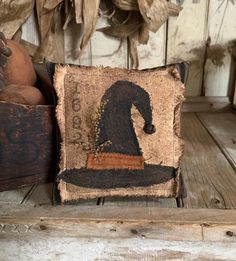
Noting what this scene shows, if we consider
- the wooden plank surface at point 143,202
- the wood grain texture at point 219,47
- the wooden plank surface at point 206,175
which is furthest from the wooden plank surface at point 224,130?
the wooden plank surface at point 143,202

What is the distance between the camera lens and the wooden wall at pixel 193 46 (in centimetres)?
131

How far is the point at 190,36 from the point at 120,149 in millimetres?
903

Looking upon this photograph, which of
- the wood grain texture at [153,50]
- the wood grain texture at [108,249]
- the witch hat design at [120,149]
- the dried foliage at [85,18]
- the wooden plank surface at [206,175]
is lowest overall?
the wood grain texture at [108,249]

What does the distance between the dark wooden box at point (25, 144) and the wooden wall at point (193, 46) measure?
2.52 feet

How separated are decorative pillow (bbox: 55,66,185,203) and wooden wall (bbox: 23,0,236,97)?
772 millimetres

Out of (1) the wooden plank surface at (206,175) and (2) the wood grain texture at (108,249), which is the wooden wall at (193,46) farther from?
(2) the wood grain texture at (108,249)

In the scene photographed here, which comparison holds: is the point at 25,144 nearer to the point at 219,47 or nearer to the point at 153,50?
the point at 153,50

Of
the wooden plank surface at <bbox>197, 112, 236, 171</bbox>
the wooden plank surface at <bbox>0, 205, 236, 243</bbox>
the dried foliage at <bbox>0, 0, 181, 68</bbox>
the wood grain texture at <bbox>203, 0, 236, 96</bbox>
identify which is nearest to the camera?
the wooden plank surface at <bbox>0, 205, 236, 243</bbox>

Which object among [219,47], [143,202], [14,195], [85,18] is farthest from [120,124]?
[219,47]

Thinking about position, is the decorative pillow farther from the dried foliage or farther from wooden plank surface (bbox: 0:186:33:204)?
the dried foliage

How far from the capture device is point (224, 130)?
3.74 feet

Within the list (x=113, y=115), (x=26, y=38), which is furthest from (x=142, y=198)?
(x=26, y=38)

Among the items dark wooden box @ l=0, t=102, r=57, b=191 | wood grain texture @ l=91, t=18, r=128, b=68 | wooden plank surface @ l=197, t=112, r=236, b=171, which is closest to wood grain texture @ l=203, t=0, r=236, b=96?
wooden plank surface @ l=197, t=112, r=236, b=171

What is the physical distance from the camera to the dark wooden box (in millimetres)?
616
